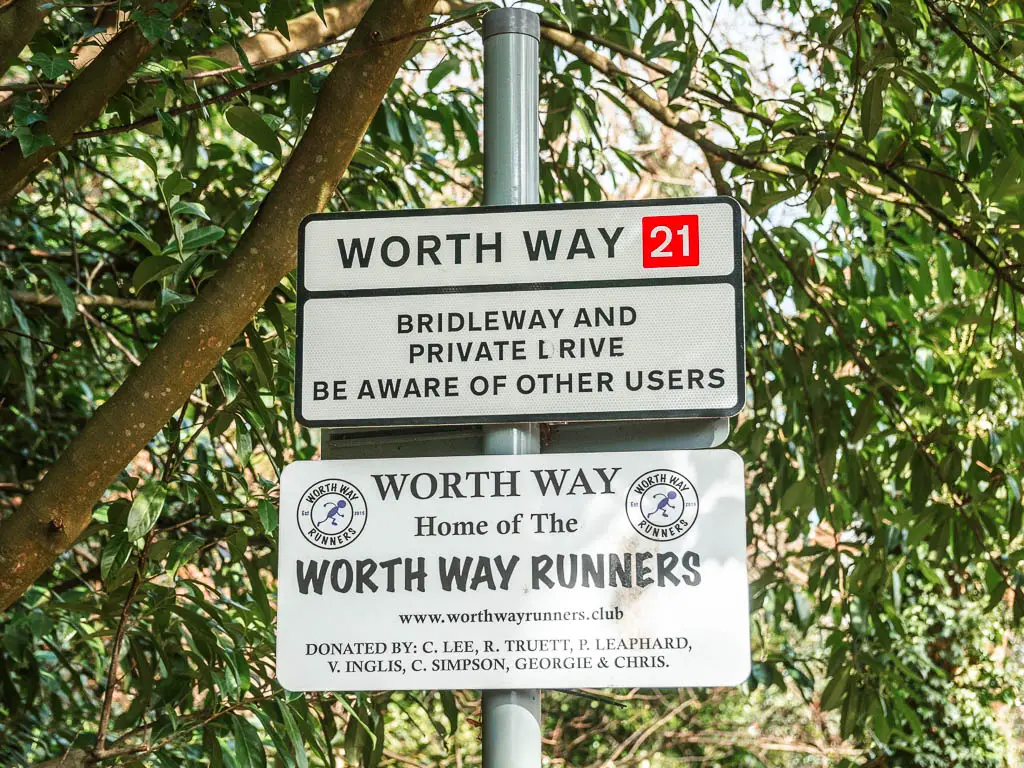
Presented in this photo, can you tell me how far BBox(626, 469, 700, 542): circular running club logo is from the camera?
4.76 feet

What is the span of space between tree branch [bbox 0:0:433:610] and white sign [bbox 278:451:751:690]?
19.2 inches

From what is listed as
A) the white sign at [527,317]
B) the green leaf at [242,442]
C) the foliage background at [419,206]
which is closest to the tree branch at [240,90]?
the foliage background at [419,206]

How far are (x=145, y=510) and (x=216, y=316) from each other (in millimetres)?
467

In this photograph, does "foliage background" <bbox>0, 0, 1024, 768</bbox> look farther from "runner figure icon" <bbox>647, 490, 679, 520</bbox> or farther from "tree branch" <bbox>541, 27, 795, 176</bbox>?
"runner figure icon" <bbox>647, 490, 679, 520</bbox>

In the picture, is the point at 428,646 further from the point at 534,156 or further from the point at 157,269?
the point at 157,269

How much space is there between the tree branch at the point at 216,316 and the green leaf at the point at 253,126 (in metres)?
0.15

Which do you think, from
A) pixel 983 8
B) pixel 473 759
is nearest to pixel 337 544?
pixel 983 8

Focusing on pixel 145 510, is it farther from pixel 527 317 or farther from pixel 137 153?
pixel 527 317

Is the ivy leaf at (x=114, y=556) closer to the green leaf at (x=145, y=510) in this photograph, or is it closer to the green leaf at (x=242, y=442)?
the green leaf at (x=145, y=510)

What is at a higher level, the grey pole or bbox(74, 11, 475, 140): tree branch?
bbox(74, 11, 475, 140): tree branch

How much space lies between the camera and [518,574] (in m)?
1.46

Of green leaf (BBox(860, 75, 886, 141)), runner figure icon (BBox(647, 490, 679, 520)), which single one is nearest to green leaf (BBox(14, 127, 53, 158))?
runner figure icon (BBox(647, 490, 679, 520))

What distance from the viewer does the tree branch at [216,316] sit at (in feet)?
6.21

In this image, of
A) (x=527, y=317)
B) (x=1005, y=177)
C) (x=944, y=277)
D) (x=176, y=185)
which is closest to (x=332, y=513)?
(x=527, y=317)
